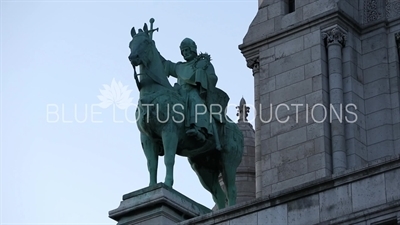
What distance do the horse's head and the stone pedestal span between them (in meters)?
2.74

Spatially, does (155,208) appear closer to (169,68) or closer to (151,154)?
(151,154)

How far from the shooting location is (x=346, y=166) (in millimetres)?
31547

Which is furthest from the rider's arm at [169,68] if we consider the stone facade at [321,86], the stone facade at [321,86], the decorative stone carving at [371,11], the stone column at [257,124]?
the decorative stone carving at [371,11]

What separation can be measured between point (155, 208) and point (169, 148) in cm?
153

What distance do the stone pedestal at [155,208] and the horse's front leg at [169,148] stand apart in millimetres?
653

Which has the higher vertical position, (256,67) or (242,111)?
(242,111)

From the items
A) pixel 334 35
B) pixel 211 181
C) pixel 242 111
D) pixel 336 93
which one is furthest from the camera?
pixel 242 111

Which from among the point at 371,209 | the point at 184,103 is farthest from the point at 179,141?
the point at 371,209

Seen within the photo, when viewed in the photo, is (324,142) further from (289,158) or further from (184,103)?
(184,103)

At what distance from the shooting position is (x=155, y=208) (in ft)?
88.6

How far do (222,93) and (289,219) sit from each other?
6.57 metres

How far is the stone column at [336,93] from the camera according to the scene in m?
31.6

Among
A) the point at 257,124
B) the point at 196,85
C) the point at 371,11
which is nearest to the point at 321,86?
the point at 257,124

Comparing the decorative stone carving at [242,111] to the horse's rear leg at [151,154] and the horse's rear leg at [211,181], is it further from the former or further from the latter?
the horse's rear leg at [151,154]
